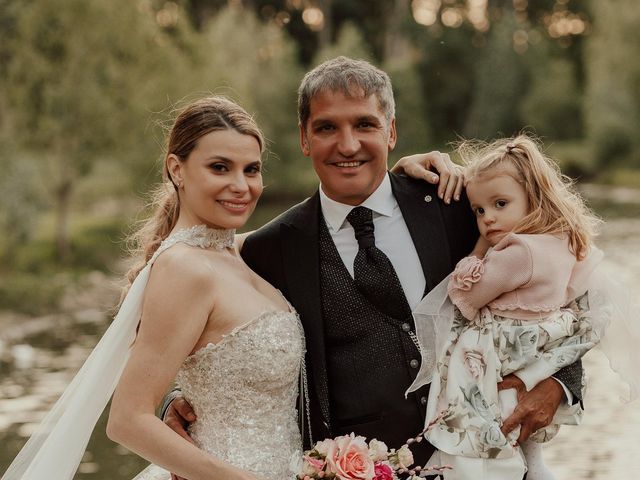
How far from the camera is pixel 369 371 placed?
3.70m

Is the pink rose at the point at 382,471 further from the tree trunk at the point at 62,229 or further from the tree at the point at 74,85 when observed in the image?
the tree trunk at the point at 62,229

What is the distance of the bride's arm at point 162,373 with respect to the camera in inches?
120

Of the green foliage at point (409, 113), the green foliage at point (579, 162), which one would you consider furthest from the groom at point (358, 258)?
the green foliage at point (409, 113)

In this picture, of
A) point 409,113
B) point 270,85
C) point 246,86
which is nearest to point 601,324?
point 246,86

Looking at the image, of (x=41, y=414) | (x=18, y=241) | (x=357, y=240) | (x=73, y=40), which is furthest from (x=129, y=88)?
(x=357, y=240)

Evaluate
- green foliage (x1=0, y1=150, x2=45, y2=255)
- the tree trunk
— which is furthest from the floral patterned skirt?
the tree trunk

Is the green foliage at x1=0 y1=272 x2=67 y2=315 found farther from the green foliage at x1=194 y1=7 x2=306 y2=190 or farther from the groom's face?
the green foliage at x1=194 y1=7 x2=306 y2=190

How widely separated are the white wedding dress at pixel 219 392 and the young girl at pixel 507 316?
0.50 m

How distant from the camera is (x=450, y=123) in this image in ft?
163

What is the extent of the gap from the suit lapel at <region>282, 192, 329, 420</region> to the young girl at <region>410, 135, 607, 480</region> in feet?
1.15

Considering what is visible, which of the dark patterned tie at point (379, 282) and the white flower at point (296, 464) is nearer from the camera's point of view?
the white flower at point (296, 464)

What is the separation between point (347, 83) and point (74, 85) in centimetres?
1699

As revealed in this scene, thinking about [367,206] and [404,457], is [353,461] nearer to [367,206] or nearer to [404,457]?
[404,457]

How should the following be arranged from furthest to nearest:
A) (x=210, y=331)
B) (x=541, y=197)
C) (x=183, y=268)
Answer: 1. (x=541, y=197)
2. (x=210, y=331)
3. (x=183, y=268)
